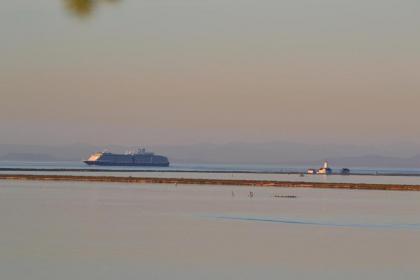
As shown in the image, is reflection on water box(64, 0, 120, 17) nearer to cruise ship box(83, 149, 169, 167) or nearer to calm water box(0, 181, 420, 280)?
calm water box(0, 181, 420, 280)

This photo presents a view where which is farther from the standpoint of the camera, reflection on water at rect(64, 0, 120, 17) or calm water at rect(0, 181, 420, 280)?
calm water at rect(0, 181, 420, 280)

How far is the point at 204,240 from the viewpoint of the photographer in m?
22.3

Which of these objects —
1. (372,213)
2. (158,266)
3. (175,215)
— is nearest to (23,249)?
(158,266)

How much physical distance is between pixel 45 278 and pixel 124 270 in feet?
5.54

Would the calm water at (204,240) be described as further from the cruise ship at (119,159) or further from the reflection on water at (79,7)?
the cruise ship at (119,159)

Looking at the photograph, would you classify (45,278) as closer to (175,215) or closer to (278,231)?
(278,231)

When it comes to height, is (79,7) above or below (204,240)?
above

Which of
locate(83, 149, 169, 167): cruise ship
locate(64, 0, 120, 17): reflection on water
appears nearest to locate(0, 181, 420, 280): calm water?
locate(64, 0, 120, 17): reflection on water

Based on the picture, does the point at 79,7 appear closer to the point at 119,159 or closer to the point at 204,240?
the point at 204,240

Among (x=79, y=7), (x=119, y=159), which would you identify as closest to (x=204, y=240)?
(x=79, y=7)

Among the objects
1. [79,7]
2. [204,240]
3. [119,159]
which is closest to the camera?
[79,7]

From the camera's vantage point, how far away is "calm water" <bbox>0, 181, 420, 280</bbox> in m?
16.8

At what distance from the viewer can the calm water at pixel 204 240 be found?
16844 mm

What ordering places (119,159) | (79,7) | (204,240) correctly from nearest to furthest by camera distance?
(79,7), (204,240), (119,159)
